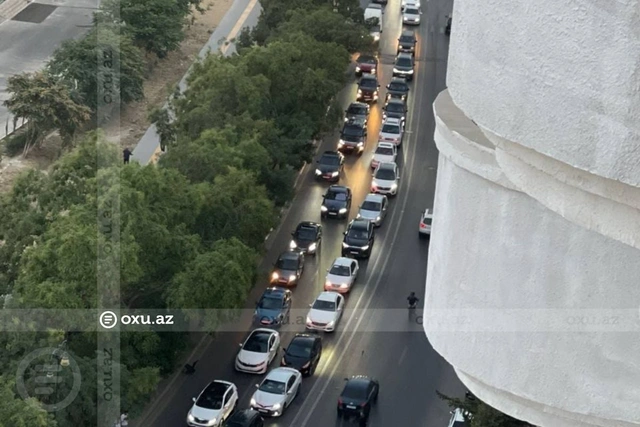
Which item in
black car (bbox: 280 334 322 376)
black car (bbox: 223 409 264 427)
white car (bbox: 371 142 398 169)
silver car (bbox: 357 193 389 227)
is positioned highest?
black car (bbox: 223 409 264 427)

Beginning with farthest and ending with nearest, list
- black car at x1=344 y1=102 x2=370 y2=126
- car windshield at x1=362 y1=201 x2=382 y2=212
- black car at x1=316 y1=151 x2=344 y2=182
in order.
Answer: black car at x1=344 y1=102 x2=370 y2=126
black car at x1=316 y1=151 x2=344 y2=182
car windshield at x1=362 y1=201 x2=382 y2=212

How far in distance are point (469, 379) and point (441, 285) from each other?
43cm

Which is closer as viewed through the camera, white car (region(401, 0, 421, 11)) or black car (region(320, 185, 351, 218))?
black car (region(320, 185, 351, 218))

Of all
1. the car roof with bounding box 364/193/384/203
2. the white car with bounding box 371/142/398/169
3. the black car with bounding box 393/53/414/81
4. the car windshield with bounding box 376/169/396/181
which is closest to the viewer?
the car roof with bounding box 364/193/384/203

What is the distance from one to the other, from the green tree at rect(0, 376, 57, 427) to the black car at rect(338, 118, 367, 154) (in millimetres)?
25038

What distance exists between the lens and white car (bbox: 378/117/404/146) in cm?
4475

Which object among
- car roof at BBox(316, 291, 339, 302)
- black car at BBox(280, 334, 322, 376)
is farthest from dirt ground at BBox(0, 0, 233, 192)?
black car at BBox(280, 334, 322, 376)

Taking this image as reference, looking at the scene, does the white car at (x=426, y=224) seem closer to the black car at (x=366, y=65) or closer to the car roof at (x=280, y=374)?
the car roof at (x=280, y=374)

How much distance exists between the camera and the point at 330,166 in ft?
137

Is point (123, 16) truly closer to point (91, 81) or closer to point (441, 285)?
point (91, 81)

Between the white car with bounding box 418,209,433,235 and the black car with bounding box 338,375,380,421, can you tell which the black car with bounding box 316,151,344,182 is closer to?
the white car with bounding box 418,209,433,235

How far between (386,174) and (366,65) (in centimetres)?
1248

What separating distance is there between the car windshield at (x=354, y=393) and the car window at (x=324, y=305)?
13.9ft

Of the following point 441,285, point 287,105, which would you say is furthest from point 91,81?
point 441,285
